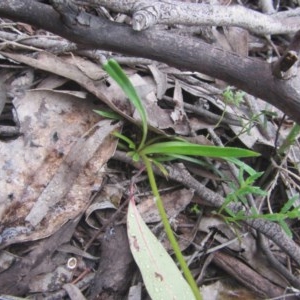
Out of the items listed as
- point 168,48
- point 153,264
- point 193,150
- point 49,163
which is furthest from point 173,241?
point 168,48

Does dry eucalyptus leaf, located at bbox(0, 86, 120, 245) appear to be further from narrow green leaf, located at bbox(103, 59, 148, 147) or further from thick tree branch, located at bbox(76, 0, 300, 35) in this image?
thick tree branch, located at bbox(76, 0, 300, 35)

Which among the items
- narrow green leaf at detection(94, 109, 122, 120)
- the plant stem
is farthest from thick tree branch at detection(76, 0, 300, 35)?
the plant stem

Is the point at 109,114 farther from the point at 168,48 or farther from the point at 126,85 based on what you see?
the point at 168,48

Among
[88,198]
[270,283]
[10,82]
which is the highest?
[10,82]

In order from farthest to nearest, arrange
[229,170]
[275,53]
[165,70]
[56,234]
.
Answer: [275,53] → [165,70] → [229,170] → [56,234]

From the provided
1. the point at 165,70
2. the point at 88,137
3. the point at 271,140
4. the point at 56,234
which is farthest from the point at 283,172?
the point at 56,234

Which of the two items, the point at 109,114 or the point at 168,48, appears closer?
the point at 168,48

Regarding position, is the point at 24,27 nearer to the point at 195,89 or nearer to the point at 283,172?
the point at 195,89
